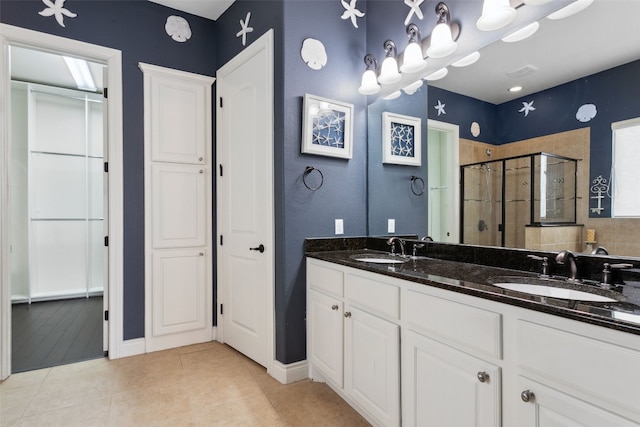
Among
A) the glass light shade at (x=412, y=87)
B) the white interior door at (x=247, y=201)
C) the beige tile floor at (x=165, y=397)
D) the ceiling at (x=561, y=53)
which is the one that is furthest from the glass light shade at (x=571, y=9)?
the beige tile floor at (x=165, y=397)

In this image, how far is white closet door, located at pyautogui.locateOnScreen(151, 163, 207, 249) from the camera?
2814mm

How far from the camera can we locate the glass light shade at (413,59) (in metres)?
2.01

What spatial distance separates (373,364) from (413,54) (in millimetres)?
1799

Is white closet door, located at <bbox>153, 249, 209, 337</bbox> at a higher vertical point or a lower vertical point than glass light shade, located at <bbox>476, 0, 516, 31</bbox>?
lower

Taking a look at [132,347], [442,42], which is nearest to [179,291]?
[132,347]

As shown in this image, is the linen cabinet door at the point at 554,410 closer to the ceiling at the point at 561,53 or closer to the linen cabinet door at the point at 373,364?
the linen cabinet door at the point at 373,364

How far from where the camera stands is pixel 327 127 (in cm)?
239

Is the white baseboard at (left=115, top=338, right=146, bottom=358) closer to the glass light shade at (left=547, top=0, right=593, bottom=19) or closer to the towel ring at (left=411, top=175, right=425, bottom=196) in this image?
the towel ring at (left=411, top=175, right=425, bottom=196)

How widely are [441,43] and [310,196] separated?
4.00ft

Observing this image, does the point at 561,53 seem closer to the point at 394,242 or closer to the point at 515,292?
the point at 515,292

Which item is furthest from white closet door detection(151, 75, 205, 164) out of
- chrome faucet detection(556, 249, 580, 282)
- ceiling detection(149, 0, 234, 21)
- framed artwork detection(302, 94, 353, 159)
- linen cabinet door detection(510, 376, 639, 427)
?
linen cabinet door detection(510, 376, 639, 427)

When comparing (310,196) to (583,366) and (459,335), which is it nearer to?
(459,335)

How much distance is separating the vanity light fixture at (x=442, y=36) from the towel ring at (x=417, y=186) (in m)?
0.78

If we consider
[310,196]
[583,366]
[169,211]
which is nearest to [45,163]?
[169,211]
